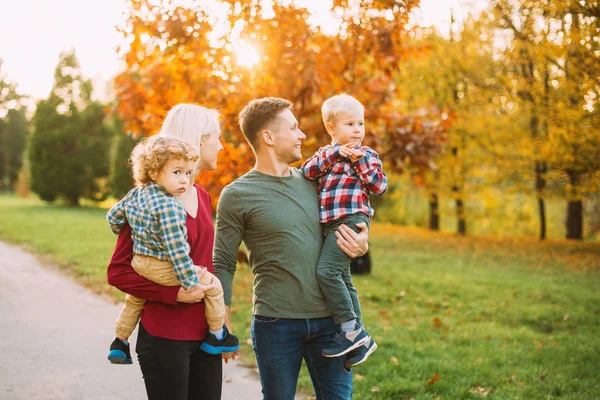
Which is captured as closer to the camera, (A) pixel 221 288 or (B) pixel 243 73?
(A) pixel 221 288

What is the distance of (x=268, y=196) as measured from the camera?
2777mm

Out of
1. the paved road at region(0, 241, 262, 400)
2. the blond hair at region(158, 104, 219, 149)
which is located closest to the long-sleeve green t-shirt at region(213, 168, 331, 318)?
the blond hair at region(158, 104, 219, 149)

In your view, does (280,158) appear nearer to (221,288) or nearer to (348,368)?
(221,288)

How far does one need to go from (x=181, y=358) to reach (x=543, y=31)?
12070 mm

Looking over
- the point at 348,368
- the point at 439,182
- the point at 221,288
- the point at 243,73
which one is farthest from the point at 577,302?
the point at 439,182

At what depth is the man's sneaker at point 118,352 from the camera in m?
2.62

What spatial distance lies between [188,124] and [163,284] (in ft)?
2.36

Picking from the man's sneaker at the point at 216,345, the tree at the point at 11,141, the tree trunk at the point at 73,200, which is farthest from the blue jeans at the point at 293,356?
the tree at the point at 11,141

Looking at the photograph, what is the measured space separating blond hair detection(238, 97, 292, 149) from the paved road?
2.61 metres

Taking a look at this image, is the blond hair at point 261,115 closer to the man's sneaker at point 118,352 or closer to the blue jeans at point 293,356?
the blue jeans at point 293,356

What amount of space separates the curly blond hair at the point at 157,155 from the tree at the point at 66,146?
30241mm

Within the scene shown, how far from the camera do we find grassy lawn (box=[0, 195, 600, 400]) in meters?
5.06

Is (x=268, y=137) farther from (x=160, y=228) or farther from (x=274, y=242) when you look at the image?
(x=160, y=228)

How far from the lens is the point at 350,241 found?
Answer: 109 inches
